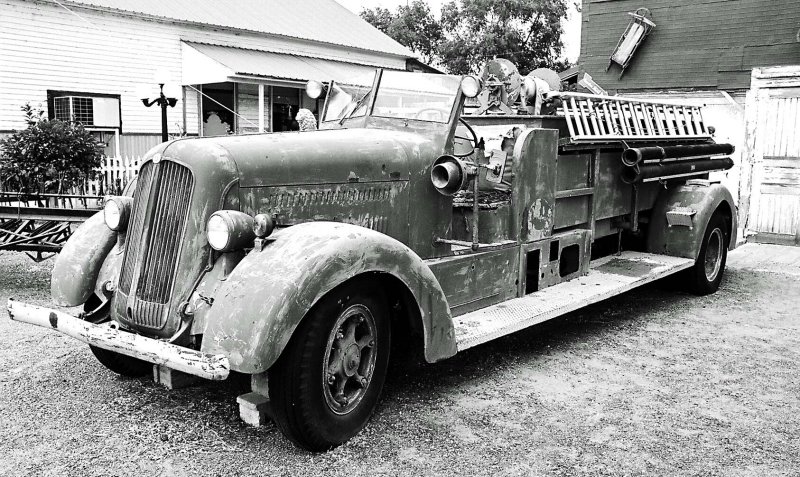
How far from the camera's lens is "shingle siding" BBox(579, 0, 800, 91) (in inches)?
558

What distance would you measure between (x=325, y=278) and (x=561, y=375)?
2.19 metres

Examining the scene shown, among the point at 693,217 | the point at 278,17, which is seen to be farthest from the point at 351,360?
the point at 278,17

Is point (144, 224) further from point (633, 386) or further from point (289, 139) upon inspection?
point (633, 386)

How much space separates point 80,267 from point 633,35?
46.0ft

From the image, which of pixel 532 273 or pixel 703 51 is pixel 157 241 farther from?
pixel 703 51

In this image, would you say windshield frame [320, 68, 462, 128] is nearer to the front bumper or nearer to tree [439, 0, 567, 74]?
the front bumper

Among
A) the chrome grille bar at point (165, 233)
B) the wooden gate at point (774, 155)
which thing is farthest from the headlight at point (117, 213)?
the wooden gate at point (774, 155)

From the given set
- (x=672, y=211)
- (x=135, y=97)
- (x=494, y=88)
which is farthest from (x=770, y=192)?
(x=135, y=97)

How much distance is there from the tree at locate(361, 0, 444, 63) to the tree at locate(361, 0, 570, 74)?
1.13 meters

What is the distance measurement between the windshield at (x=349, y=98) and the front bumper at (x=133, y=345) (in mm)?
2399

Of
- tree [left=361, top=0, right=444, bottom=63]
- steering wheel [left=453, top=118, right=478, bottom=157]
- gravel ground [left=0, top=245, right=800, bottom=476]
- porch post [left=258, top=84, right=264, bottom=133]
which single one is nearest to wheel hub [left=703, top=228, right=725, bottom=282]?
gravel ground [left=0, top=245, right=800, bottom=476]

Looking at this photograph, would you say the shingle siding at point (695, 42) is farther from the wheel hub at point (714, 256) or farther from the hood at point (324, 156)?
the hood at point (324, 156)

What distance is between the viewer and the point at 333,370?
12.2 ft

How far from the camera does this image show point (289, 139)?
421 cm
